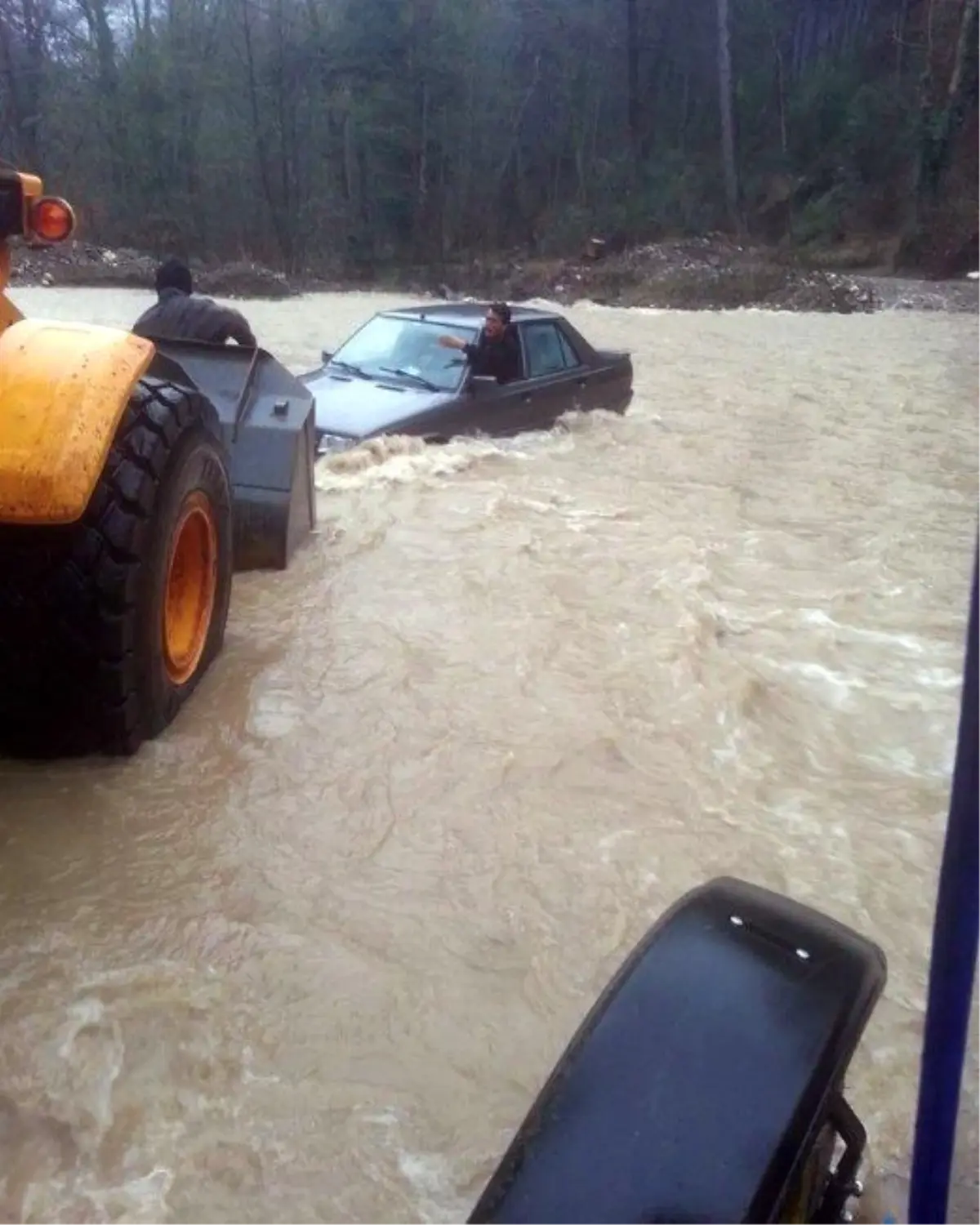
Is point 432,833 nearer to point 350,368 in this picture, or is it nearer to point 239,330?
point 239,330

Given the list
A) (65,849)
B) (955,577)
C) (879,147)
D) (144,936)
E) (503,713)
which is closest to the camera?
(144,936)

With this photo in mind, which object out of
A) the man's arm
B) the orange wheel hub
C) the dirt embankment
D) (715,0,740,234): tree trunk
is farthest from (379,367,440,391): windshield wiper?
(715,0,740,234): tree trunk

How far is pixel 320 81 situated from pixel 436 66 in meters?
3.79

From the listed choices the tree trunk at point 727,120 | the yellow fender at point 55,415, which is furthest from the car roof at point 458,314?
the tree trunk at point 727,120

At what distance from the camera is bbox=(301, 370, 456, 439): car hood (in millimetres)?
7770

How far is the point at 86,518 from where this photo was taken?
3.32m

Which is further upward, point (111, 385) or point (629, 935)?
point (111, 385)

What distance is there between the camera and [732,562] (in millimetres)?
6602

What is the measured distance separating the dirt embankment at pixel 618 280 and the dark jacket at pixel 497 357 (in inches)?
679

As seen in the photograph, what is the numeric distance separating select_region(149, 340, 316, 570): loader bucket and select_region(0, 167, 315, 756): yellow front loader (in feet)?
4.77

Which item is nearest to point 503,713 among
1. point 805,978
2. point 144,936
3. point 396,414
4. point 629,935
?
point 629,935

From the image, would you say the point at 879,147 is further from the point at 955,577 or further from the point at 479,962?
the point at 479,962

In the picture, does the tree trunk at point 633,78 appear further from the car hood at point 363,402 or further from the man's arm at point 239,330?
the man's arm at point 239,330

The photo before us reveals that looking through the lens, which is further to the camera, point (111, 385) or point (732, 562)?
point (732, 562)
